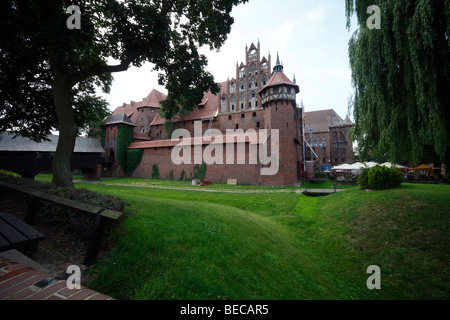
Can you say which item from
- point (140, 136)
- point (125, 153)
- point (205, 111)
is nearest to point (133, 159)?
point (125, 153)

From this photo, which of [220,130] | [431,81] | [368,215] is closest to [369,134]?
[431,81]

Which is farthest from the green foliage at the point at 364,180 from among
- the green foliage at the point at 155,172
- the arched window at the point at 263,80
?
the green foliage at the point at 155,172

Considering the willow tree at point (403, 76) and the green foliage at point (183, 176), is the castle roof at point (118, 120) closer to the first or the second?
the green foliage at point (183, 176)

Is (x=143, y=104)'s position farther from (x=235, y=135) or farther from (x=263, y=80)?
(x=235, y=135)

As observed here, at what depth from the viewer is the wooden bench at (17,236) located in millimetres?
2429

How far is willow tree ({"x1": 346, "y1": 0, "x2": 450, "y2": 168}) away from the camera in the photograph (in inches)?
193

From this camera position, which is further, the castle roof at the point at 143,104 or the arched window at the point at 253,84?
the castle roof at the point at 143,104

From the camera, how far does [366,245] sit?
592 cm

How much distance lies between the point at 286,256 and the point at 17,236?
5.28 meters

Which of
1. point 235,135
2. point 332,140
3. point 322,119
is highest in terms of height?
point 322,119

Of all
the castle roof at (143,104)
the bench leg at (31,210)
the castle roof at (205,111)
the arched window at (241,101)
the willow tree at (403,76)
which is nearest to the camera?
the bench leg at (31,210)

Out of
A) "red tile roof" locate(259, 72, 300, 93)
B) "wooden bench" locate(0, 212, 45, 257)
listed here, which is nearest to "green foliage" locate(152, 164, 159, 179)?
"red tile roof" locate(259, 72, 300, 93)

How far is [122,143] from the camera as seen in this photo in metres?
31.5

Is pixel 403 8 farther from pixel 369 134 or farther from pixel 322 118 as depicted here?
pixel 322 118
